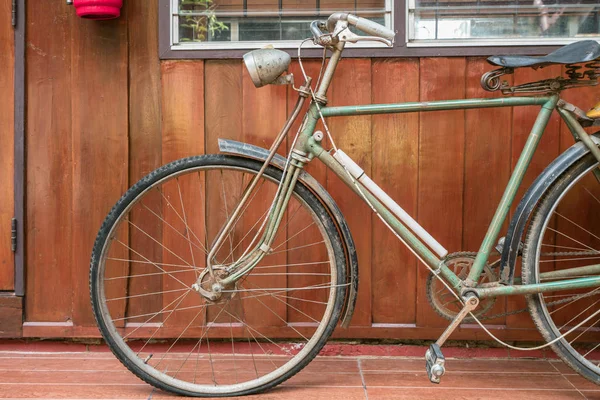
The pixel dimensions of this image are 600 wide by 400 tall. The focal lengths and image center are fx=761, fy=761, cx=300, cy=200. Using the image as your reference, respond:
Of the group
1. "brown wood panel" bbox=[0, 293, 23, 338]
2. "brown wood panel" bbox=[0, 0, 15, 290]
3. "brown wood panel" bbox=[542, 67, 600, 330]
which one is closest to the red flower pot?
"brown wood panel" bbox=[0, 0, 15, 290]

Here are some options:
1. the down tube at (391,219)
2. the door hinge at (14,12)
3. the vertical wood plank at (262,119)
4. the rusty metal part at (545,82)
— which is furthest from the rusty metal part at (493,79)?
the door hinge at (14,12)

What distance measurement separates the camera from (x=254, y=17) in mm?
3137

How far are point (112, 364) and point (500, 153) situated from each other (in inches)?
71.0

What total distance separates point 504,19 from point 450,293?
45.6 inches

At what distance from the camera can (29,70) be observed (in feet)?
10.3

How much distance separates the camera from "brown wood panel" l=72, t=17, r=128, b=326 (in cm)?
312

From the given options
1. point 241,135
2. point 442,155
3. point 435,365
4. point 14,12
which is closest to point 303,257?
point 241,135

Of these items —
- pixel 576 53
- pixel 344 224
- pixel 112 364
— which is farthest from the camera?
pixel 112 364

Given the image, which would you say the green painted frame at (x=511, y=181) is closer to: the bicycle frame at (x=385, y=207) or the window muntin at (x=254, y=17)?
the bicycle frame at (x=385, y=207)

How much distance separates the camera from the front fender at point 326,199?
266 centimetres

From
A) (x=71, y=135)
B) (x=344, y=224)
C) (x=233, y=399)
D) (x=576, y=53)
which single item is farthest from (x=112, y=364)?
(x=576, y=53)

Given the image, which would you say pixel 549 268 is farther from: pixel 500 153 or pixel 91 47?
pixel 91 47

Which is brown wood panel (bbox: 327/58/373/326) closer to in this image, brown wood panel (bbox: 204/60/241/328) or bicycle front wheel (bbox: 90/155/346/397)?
bicycle front wheel (bbox: 90/155/346/397)

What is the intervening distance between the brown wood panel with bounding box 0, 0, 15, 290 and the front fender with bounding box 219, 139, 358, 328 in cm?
104
